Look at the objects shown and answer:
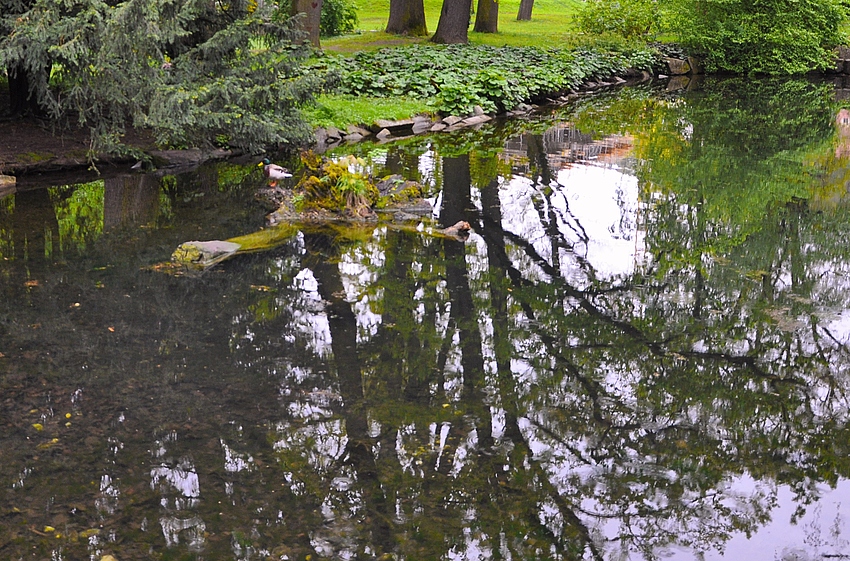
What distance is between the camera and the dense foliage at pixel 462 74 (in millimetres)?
19812

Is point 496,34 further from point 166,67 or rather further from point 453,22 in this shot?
point 166,67

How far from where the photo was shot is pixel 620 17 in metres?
30.9

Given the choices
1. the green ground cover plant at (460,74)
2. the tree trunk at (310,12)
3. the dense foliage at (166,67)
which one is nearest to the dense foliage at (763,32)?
the green ground cover plant at (460,74)

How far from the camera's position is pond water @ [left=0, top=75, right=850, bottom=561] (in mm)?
4441

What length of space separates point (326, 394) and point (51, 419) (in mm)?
1744

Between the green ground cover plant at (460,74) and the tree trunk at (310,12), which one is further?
the tree trunk at (310,12)

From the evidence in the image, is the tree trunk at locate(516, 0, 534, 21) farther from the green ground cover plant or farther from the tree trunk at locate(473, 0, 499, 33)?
the green ground cover plant

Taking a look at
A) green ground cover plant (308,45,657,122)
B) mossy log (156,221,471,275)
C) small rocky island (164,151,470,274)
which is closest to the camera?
mossy log (156,221,471,275)

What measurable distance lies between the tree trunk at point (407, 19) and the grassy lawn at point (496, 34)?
548 millimetres

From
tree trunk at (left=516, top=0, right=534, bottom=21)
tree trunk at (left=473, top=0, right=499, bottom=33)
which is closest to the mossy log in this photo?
tree trunk at (left=473, top=0, right=499, bottom=33)

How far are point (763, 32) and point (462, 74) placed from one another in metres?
15.3

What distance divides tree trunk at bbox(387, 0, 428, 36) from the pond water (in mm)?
19022

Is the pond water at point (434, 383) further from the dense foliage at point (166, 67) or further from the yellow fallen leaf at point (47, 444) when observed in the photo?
the dense foliage at point (166, 67)

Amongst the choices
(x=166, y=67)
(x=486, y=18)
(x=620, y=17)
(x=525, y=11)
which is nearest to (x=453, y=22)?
(x=486, y=18)
